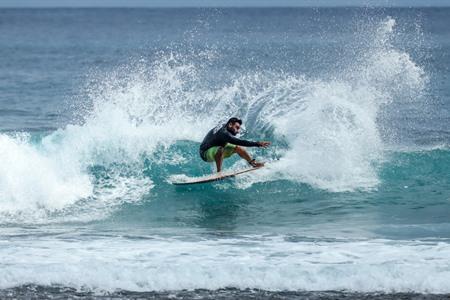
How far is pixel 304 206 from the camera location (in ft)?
50.8

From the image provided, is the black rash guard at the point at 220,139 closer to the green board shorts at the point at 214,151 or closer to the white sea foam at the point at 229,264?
the green board shorts at the point at 214,151

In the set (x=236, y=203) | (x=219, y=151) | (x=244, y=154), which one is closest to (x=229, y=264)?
(x=236, y=203)

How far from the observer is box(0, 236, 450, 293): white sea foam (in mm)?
10352

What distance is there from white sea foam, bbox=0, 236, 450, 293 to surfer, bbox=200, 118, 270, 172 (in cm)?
312

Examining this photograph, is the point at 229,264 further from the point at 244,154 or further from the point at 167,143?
the point at 167,143

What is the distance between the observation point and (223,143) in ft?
51.3

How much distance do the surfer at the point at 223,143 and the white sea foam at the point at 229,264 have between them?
312 centimetres

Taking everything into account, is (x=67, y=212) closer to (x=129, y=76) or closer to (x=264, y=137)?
(x=264, y=137)

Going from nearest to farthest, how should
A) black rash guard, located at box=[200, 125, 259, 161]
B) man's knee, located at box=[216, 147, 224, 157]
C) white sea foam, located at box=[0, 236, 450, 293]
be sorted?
white sea foam, located at box=[0, 236, 450, 293] < black rash guard, located at box=[200, 125, 259, 161] < man's knee, located at box=[216, 147, 224, 157]

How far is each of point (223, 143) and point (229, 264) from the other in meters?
4.80

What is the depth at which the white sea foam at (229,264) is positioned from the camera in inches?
408

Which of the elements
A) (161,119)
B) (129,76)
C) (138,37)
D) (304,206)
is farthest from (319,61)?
(138,37)

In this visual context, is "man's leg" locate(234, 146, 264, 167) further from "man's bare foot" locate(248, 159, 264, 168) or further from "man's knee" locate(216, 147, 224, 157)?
"man's knee" locate(216, 147, 224, 157)

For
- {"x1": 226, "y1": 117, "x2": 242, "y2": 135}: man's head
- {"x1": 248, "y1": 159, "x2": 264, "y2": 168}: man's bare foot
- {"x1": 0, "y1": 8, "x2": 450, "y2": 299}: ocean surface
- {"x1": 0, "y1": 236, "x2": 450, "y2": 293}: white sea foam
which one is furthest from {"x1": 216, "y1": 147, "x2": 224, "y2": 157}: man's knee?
{"x1": 0, "y1": 236, "x2": 450, "y2": 293}: white sea foam
